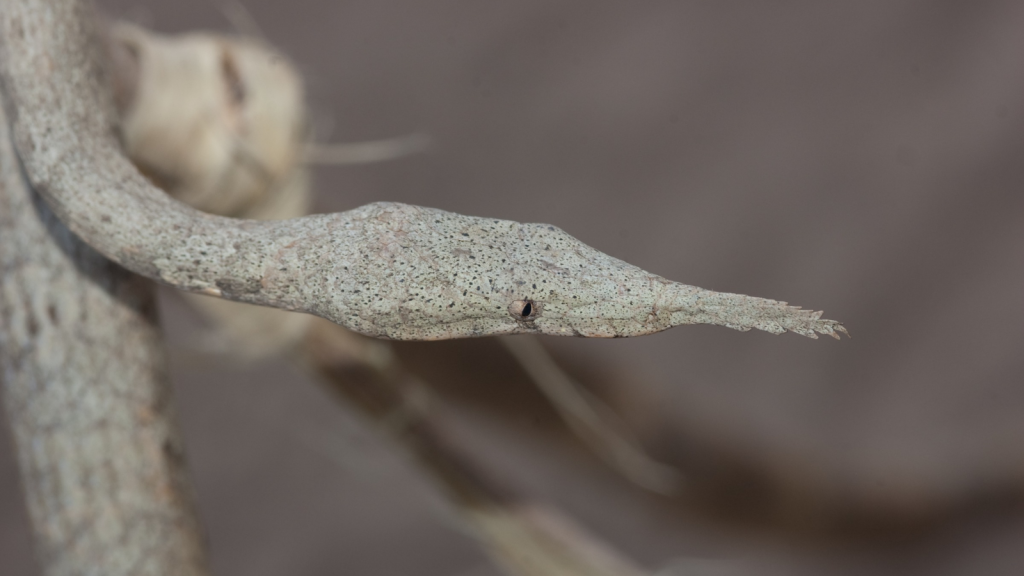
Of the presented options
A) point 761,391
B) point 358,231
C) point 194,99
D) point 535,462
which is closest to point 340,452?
point 535,462

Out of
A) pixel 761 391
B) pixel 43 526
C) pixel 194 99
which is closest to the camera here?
pixel 43 526

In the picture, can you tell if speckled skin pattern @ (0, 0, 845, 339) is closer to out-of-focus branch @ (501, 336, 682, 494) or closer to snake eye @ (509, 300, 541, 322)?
snake eye @ (509, 300, 541, 322)

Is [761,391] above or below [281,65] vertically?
above

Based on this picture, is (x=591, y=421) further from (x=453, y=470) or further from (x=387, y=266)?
(x=387, y=266)

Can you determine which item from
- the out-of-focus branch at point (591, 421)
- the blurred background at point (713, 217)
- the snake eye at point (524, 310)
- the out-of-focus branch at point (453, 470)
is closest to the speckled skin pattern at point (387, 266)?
the snake eye at point (524, 310)

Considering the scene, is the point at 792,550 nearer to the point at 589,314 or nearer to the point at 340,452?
the point at 340,452

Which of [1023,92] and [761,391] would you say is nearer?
[1023,92]
